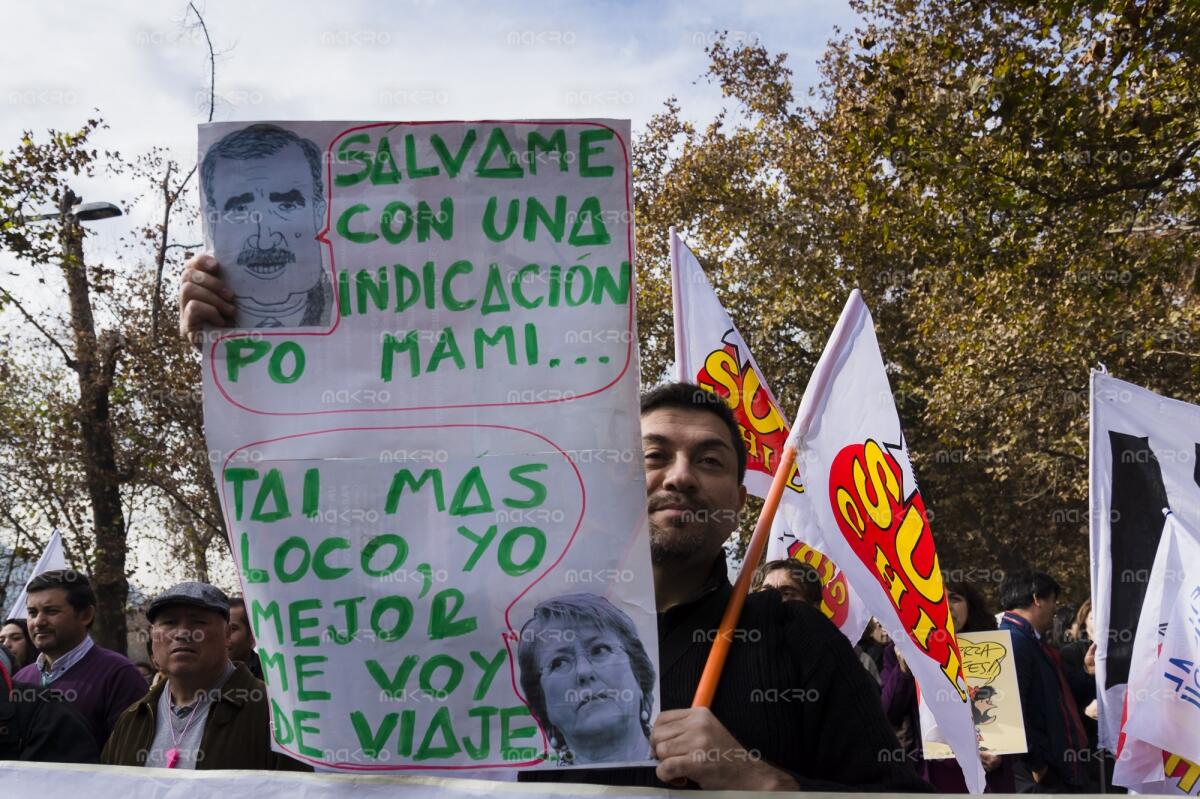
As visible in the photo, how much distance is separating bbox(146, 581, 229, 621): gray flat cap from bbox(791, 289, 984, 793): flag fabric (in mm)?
2249

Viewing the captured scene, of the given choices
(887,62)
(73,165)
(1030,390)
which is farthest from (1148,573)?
(1030,390)

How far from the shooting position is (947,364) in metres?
15.2

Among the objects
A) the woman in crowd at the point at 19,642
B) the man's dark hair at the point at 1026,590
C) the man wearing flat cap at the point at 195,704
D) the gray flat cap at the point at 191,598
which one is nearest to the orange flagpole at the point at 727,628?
the man wearing flat cap at the point at 195,704

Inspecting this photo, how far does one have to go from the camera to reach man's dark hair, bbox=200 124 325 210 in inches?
89.9

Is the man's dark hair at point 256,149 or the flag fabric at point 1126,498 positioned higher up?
the man's dark hair at point 256,149

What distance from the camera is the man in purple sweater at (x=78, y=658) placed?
5367 millimetres

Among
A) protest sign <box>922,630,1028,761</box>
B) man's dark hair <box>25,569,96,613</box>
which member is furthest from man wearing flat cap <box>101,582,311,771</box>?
protest sign <box>922,630,1028,761</box>

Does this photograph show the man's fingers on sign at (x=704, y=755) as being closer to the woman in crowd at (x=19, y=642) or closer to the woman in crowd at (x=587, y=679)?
the woman in crowd at (x=587, y=679)

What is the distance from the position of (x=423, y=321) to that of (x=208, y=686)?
238 cm

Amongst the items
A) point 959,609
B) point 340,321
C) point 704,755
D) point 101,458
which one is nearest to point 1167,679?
point 959,609

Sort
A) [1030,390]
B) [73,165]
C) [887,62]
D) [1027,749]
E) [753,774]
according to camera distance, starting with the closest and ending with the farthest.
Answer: [753,774]
[1027,749]
[887,62]
[73,165]
[1030,390]

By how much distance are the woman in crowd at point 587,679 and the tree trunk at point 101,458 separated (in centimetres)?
1585

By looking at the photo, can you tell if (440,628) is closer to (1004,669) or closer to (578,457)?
(578,457)

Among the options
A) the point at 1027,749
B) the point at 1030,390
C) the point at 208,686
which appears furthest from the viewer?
the point at 1030,390
